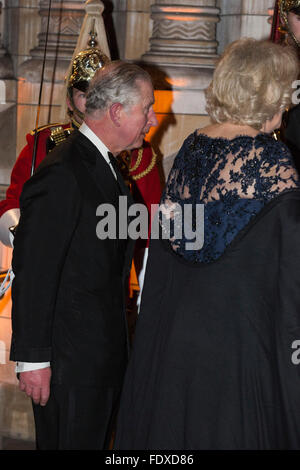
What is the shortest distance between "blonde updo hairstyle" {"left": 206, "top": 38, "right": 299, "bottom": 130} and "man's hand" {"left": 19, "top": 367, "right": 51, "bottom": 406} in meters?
0.97

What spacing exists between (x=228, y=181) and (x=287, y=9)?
1244 mm

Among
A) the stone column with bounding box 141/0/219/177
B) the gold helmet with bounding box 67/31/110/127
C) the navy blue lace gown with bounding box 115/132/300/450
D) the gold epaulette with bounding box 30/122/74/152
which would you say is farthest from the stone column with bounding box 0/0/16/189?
the navy blue lace gown with bounding box 115/132/300/450

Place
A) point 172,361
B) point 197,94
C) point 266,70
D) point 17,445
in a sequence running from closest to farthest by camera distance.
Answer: point 266,70 < point 172,361 < point 17,445 < point 197,94

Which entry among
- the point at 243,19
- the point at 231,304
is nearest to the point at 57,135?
the point at 231,304

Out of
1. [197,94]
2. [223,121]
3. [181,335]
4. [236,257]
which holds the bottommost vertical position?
[181,335]

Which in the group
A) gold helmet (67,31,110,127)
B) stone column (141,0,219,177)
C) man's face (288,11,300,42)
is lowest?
gold helmet (67,31,110,127)

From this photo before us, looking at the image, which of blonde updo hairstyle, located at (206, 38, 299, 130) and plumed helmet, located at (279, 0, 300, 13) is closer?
blonde updo hairstyle, located at (206, 38, 299, 130)

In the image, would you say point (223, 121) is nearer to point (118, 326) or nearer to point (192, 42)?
point (118, 326)

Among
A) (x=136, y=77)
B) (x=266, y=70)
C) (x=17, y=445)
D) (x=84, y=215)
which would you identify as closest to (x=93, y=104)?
(x=136, y=77)

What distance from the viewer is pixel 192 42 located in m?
5.15

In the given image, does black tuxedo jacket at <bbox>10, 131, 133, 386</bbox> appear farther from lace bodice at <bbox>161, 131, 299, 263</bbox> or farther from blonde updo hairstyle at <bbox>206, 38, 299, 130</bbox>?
blonde updo hairstyle at <bbox>206, 38, 299, 130</bbox>

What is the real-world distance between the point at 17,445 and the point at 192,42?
291 centimetres

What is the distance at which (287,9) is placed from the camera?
327 centimetres

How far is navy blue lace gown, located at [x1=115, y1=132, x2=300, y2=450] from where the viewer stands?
232cm
